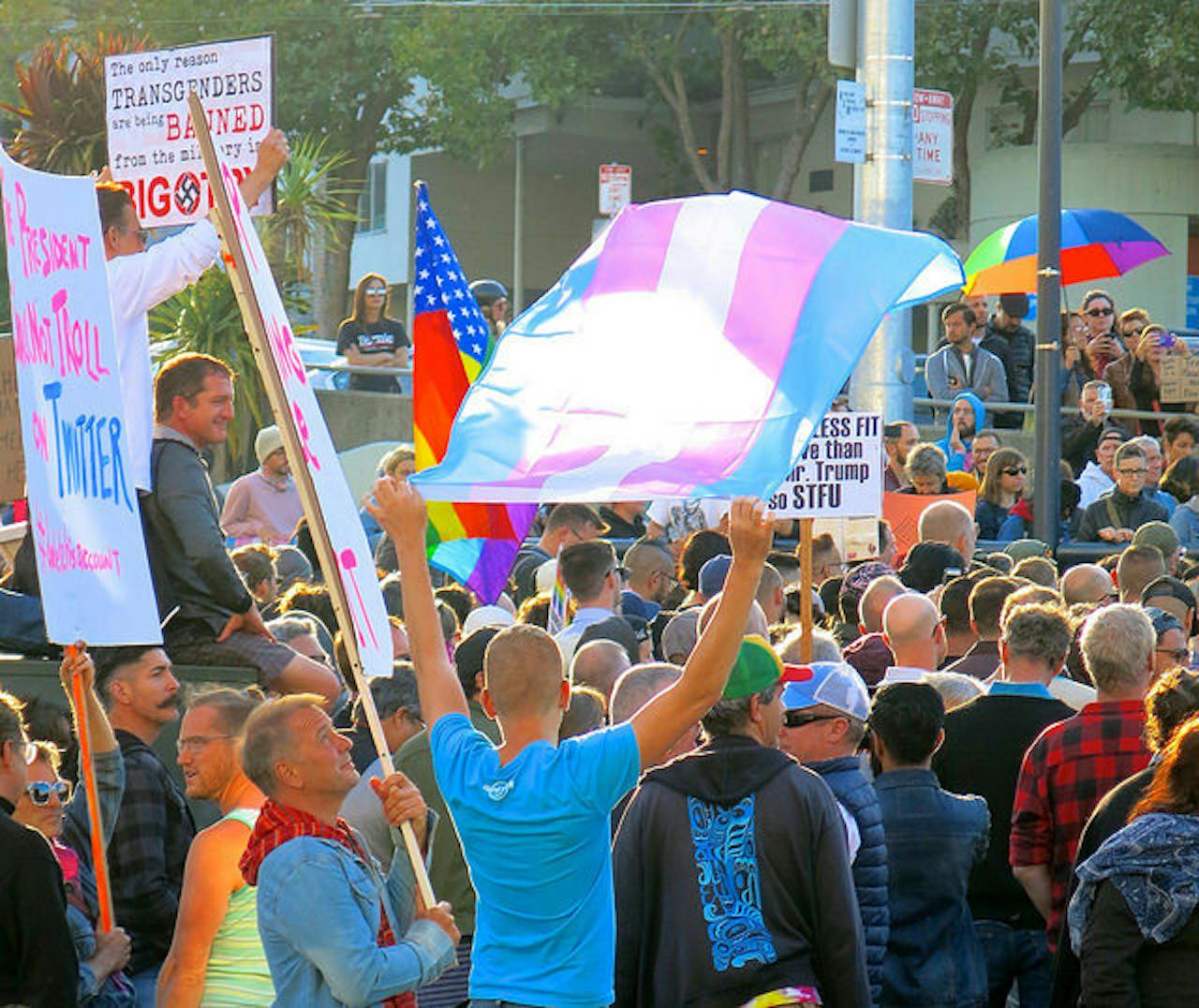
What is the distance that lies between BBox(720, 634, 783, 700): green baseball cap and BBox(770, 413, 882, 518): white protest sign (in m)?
3.71

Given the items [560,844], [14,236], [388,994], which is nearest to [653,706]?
[560,844]

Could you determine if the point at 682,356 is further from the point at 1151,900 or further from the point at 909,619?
the point at 1151,900

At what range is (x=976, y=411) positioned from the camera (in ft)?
53.1

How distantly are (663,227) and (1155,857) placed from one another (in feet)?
11.7

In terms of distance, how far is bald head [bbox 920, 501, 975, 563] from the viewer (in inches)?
456

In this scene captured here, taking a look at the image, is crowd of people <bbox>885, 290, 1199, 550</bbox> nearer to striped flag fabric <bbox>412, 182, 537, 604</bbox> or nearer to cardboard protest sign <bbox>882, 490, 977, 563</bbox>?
cardboard protest sign <bbox>882, 490, 977, 563</bbox>

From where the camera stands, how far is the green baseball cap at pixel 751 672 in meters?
5.69

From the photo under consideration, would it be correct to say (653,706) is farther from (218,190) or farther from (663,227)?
(663,227)

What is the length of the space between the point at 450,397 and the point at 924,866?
14.8 feet

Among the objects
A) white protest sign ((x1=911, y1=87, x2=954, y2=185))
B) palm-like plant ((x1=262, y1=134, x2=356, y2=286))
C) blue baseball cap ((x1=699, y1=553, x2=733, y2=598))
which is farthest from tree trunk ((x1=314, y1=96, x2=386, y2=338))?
blue baseball cap ((x1=699, y1=553, x2=733, y2=598))

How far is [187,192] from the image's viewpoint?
12.7 m

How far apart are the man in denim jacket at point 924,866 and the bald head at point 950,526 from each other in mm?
4889

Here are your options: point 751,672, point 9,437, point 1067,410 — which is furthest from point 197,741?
point 1067,410

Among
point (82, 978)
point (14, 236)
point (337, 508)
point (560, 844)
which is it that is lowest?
point (82, 978)
